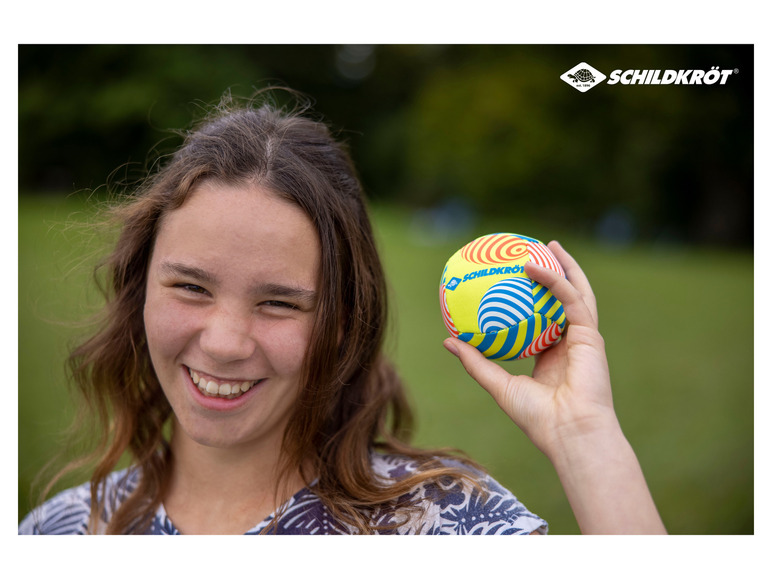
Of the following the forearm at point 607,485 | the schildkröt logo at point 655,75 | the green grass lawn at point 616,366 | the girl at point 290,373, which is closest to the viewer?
the forearm at point 607,485

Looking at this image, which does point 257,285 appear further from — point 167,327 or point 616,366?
point 616,366

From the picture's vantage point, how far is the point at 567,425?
174cm

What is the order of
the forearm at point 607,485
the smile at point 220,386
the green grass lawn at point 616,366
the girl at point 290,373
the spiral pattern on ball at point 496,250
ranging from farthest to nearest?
the green grass lawn at point 616,366
the spiral pattern on ball at point 496,250
the smile at point 220,386
the girl at point 290,373
the forearm at point 607,485

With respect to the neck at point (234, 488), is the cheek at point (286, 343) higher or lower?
higher

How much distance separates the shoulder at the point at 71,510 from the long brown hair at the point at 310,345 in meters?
0.04

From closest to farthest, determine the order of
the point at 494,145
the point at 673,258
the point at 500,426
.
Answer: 1. the point at 500,426
2. the point at 673,258
3. the point at 494,145

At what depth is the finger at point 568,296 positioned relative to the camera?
1.92 m

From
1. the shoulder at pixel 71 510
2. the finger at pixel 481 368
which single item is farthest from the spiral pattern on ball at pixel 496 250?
the shoulder at pixel 71 510

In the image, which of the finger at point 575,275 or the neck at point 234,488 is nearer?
the finger at point 575,275

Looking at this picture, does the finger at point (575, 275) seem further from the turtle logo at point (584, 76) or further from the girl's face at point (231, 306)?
the turtle logo at point (584, 76)

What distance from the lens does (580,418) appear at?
68.2 inches
